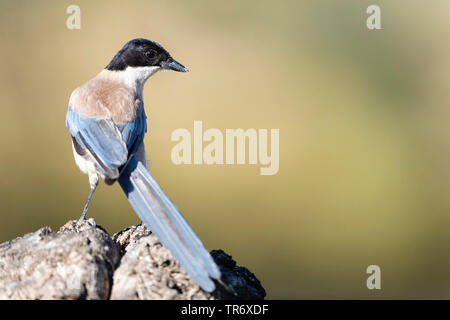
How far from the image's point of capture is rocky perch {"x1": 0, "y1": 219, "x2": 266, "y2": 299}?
3.21m

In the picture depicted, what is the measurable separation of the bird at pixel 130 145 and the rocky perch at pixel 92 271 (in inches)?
6.1

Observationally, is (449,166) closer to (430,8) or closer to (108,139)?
(430,8)

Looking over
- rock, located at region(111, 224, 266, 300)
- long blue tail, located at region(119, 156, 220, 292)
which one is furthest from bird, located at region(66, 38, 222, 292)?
rock, located at region(111, 224, 266, 300)

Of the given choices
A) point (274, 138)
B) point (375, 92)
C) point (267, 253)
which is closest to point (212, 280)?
point (267, 253)

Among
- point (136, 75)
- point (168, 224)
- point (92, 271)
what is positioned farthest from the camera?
point (136, 75)

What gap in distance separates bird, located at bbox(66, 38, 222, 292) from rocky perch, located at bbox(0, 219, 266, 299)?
154 mm

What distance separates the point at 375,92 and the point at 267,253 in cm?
287

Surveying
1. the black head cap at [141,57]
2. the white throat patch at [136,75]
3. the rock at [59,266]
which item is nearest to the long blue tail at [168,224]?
the rock at [59,266]

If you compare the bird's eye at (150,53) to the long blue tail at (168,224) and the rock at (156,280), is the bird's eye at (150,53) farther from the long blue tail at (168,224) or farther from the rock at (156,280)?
the rock at (156,280)

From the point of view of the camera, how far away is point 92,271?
127 inches

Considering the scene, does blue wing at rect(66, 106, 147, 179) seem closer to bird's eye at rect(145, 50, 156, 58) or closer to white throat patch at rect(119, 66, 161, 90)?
white throat patch at rect(119, 66, 161, 90)

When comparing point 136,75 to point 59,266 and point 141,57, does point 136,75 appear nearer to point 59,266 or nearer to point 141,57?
point 141,57

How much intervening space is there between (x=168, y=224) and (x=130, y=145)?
3.47 ft

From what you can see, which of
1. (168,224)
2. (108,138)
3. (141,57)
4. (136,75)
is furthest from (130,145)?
(141,57)
